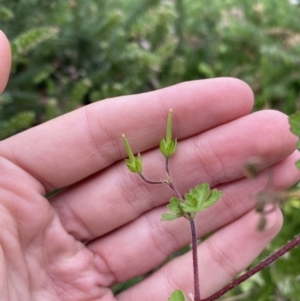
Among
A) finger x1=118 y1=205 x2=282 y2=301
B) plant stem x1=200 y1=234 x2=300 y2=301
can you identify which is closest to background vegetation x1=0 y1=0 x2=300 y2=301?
finger x1=118 y1=205 x2=282 y2=301

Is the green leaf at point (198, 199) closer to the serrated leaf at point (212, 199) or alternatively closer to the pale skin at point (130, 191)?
the serrated leaf at point (212, 199)

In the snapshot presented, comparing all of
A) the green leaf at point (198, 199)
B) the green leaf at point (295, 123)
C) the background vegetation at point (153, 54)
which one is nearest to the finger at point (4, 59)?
the background vegetation at point (153, 54)

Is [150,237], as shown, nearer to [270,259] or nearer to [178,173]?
[178,173]

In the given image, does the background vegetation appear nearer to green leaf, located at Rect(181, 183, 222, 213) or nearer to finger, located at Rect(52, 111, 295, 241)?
finger, located at Rect(52, 111, 295, 241)

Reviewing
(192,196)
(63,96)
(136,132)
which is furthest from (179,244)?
(63,96)

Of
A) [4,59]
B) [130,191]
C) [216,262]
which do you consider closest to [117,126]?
[130,191]
